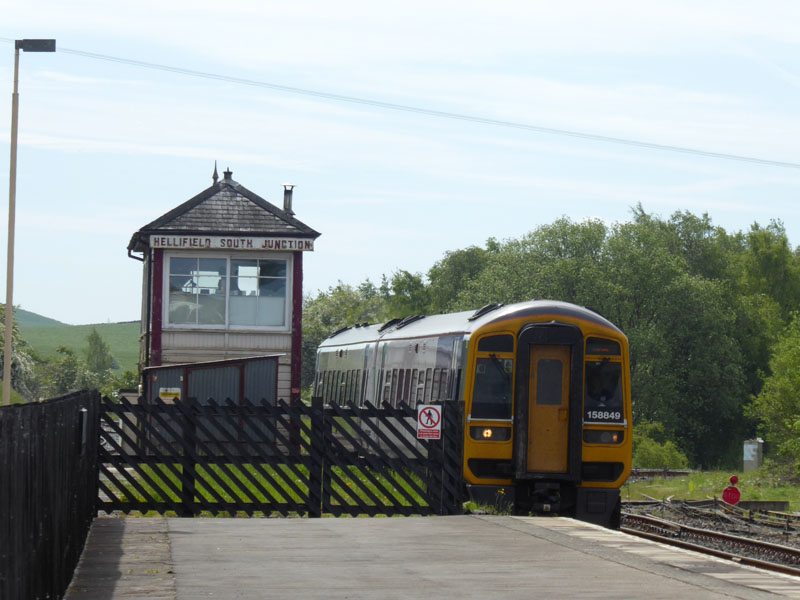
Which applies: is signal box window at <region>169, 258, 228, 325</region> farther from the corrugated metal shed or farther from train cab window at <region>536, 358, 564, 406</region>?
train cab window at <region>536, 358, 564, 406</region>

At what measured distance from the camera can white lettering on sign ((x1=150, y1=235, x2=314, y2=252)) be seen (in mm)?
31906

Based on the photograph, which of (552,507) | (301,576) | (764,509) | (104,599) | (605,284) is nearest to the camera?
(104,599)

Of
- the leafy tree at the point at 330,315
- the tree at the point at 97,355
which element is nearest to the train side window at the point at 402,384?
the leafy tree at the point at 330,315

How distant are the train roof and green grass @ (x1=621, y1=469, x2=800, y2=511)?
6944 millimetres

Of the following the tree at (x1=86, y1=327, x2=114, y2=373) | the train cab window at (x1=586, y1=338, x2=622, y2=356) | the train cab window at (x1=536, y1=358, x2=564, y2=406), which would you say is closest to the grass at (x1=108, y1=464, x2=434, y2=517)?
the train cab window at (x1=536, y1=358, x2=564, y2=406)

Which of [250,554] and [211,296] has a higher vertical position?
[211,296]

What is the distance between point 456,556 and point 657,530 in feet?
34.8

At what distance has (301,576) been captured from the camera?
9023 mm

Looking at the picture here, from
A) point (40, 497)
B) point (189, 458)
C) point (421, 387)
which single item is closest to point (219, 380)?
point (421, 387)

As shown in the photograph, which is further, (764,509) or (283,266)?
(283,266)

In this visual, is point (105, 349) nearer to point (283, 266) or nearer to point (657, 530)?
point (283, 266)

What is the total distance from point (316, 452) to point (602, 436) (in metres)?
4.07

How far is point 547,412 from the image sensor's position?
655 inches

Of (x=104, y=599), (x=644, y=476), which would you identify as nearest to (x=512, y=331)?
(x=104, y=599)
